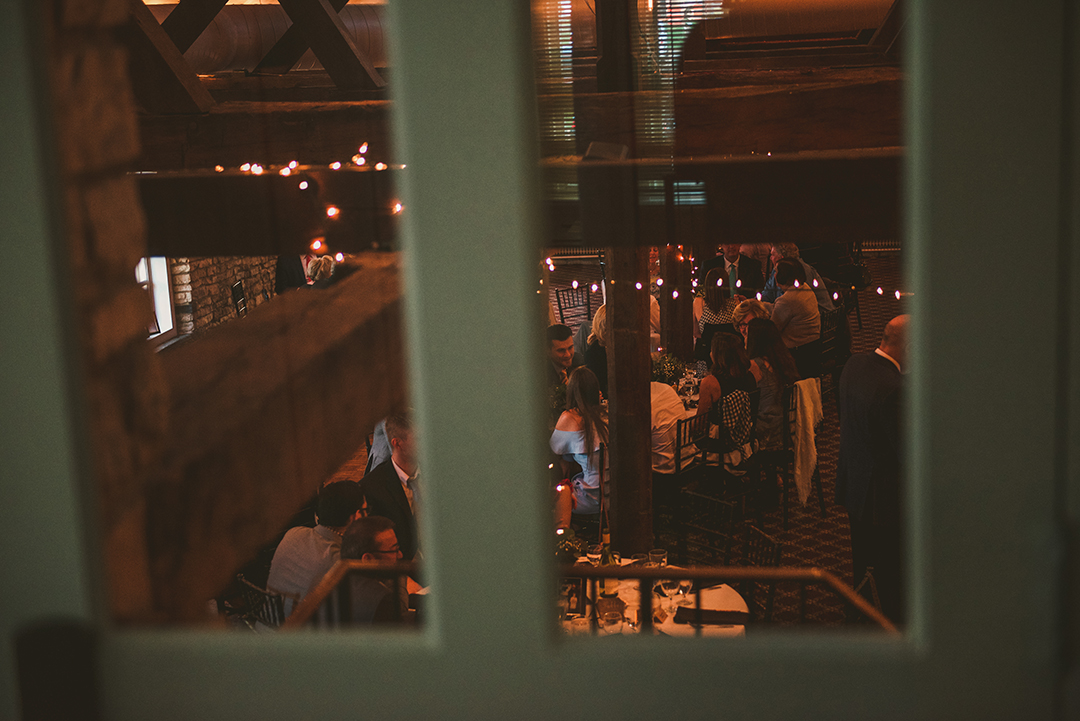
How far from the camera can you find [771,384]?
17.2ft

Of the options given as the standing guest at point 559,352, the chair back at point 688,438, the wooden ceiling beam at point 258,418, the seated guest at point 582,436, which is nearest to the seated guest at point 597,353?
the standing guest at point 559,352

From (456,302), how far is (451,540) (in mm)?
186

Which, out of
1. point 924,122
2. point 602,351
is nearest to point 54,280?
point 924,122

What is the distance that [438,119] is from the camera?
67 cm

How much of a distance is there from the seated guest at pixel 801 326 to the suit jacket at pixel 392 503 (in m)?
3.22

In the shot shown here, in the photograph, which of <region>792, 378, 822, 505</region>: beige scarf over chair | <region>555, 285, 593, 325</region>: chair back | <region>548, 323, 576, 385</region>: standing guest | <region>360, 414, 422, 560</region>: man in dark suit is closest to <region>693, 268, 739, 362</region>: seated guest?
<region>792, 378, 822, 505</region>: beige scarf over chair

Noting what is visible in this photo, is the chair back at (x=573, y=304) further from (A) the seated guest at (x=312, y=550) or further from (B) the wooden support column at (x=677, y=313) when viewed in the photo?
(A) the seated guest at (x=312, y=550)

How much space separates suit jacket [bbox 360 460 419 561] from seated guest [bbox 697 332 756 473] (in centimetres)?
201

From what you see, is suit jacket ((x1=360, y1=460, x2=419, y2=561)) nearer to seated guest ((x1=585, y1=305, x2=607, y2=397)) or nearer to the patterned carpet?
the patterned carpet

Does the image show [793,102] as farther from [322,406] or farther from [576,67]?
[322,406]

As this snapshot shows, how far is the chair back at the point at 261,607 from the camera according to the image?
3412mm

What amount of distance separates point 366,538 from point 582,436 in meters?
1.79

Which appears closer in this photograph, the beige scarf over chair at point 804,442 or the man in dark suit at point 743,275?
the beige scarf over chair at point 804,442

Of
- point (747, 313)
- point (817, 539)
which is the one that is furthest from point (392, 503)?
point (747, 313)
